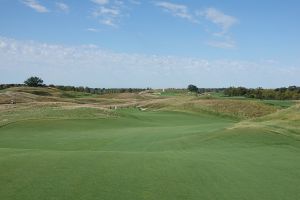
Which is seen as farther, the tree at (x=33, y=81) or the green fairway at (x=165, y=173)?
the tree at (x=33, y=81)

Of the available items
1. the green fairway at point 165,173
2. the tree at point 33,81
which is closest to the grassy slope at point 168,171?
the green fairway at point 165,173

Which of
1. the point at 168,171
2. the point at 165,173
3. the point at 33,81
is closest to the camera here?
the point at 165,173

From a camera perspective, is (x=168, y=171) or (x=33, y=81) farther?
(x=33, y=81)

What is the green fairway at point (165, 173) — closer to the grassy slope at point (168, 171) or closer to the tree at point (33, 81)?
the grassy slope at point (168, 171)

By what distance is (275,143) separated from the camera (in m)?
22.5

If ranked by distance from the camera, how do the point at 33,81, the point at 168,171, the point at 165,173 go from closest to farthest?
the point at 165,173 < the point at 168,171 < the point at 33,81

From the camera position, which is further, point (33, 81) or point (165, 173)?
point (33, 81)

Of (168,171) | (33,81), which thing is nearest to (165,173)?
(168,171)

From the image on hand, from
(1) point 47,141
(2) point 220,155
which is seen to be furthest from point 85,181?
(1) point 47,141

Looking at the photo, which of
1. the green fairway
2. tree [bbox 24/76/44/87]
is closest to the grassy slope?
the green fairway

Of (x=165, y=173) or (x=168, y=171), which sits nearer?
(x=165, y=173)

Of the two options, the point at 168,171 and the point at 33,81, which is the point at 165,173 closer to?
the point at 168,171

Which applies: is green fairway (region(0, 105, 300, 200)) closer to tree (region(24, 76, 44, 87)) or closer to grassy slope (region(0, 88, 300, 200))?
grassy slope (region(0, 88, 300, 200))

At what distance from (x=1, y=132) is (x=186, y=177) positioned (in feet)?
74.1
